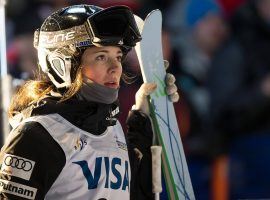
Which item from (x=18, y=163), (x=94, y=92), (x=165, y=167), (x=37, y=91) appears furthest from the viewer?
(x=165, y=167)

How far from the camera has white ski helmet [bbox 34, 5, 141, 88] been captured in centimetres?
264

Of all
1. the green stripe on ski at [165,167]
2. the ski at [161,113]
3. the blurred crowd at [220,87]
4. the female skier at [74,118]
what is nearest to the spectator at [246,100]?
the blurred crowd at [220,87]

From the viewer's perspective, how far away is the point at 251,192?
5863mm

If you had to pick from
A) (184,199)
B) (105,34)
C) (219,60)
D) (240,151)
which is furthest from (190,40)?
(105,34)

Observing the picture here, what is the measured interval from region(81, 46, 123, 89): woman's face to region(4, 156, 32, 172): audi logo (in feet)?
1.24

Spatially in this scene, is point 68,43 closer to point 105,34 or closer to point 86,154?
point 105,34

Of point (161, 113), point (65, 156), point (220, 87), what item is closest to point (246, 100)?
point (220, 87)

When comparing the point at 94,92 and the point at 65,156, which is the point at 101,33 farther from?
the point at 65,156

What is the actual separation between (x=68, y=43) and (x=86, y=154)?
1.27 ft

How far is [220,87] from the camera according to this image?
5.82m

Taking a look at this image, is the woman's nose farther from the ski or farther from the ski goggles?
the ski

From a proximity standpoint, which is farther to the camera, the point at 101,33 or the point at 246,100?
the point at 246,100

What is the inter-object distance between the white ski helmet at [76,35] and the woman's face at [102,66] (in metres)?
0.03

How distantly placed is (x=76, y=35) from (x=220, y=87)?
3.28 m
